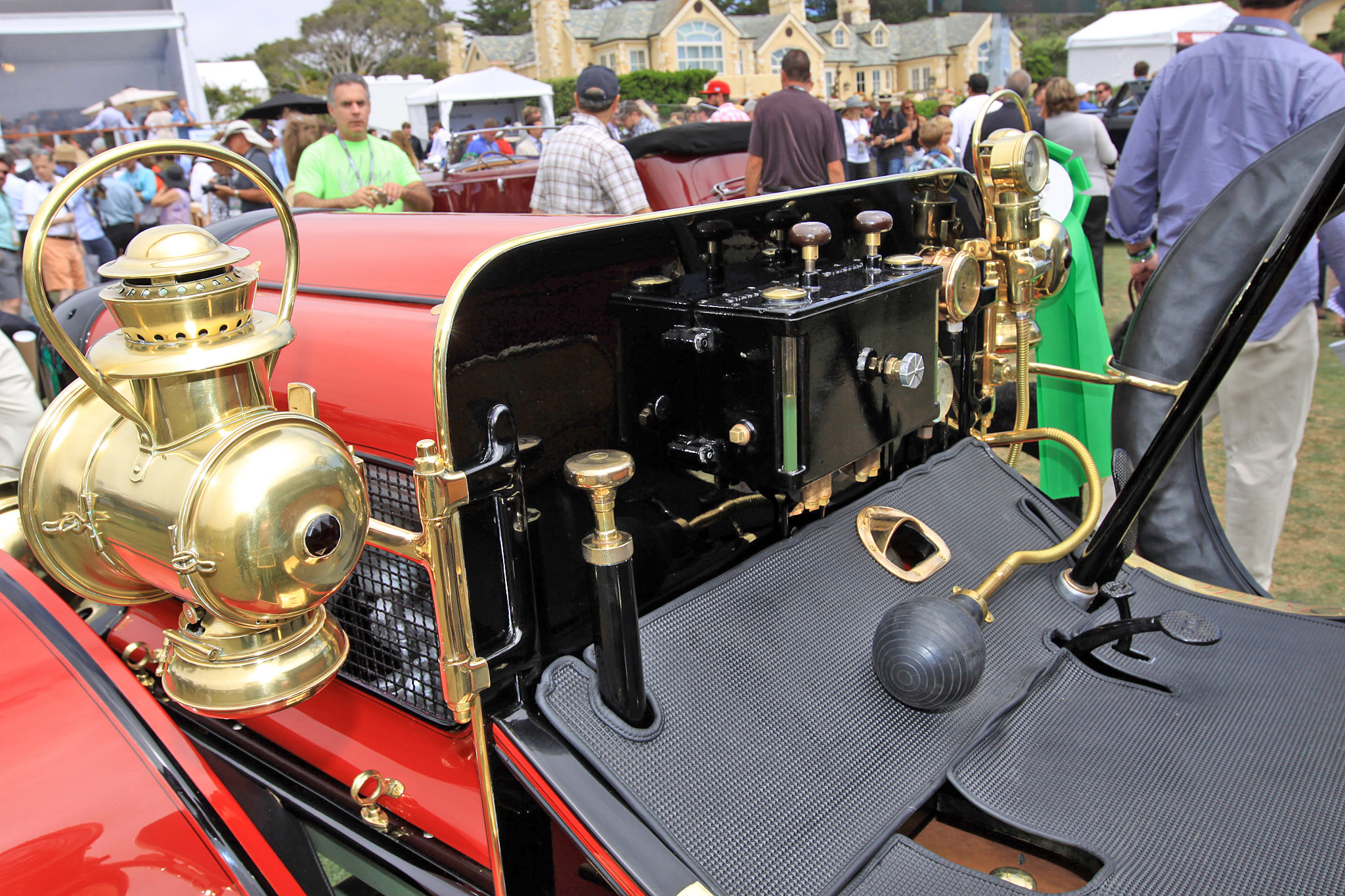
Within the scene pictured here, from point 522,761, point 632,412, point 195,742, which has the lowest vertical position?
point 195,742

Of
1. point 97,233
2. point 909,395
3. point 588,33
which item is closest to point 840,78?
point 588,33

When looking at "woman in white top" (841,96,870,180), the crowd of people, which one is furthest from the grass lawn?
"woman in white top" (841,96,870,180)

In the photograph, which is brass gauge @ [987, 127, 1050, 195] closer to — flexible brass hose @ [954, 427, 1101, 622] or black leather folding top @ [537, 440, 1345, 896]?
flexible brass hose @ [954, 427, 1101, 622]

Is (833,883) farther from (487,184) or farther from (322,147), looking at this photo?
(487,184)

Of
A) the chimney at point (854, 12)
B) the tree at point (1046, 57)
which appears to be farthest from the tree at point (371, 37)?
the tree at point (1046, 57)

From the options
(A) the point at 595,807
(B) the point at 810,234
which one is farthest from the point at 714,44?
(A) the point at 595,807

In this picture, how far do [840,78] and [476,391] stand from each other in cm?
5989

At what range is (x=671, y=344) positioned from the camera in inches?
61.0

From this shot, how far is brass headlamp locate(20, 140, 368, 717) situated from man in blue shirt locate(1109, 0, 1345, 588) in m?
2.76

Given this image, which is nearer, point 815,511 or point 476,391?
point 476,391

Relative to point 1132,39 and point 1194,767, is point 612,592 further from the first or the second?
point 1132,39

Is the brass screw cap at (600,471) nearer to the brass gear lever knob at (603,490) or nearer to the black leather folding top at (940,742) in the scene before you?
the brass gear lever knob at (603,490)

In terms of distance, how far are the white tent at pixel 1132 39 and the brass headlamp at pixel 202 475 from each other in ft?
69.7

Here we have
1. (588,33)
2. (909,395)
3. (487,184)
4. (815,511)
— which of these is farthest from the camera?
(588,33)
